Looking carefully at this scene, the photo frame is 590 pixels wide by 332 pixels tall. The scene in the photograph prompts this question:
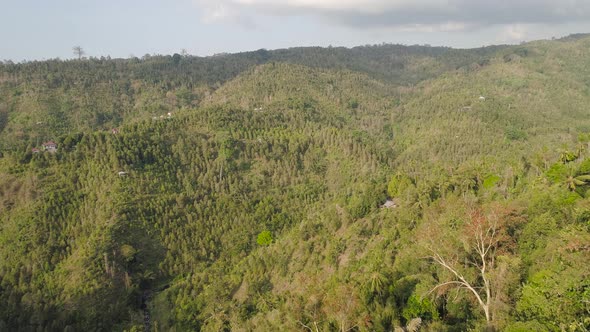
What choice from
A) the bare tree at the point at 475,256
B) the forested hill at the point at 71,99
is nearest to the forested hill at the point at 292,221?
the bare tree at the point at 475,256

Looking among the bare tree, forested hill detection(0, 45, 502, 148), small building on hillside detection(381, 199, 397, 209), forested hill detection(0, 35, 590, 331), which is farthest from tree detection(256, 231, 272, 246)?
forested hill detection(0, 45, 502, 148)

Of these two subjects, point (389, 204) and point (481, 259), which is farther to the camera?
point (389, 204)

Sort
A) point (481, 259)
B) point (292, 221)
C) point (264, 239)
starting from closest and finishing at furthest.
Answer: point (481, 259)
point (264, 239)
point (292, 221)

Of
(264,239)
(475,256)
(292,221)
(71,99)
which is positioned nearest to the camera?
(475,256)

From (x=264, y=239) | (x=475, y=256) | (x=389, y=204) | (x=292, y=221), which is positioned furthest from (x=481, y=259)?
(x=292, y=221)

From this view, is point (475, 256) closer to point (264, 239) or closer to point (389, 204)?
point (389, 204)

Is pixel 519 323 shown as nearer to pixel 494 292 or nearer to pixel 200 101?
pixel 494 292

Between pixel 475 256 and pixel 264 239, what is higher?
pixel 475 256

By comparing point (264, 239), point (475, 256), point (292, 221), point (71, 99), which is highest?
point (71, 99)

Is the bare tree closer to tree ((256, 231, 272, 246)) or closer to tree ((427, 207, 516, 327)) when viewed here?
tree ((427, 207, 516, 327))

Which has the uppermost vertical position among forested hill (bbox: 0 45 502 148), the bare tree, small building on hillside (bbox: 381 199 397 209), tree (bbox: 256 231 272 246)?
forested hill (bbox: 0 45 502 148)

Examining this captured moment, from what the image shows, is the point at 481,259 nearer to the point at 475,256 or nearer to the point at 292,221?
the point at 475,256
